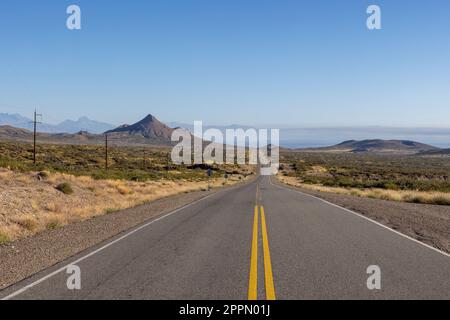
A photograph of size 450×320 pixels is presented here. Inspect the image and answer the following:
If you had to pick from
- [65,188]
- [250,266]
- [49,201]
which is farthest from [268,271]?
[65,188]

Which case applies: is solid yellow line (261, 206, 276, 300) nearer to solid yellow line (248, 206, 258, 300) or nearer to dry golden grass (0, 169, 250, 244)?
solid yellow line (248, 206, 258, 300)

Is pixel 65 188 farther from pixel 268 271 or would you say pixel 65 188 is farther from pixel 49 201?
pixel 268 271

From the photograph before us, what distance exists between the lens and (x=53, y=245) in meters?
11.6

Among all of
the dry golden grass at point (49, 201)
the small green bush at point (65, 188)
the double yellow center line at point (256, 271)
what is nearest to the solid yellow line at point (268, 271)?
the double yellow center line at point (256, 271)

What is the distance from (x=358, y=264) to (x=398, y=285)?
1.53 meters

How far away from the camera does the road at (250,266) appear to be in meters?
6.98

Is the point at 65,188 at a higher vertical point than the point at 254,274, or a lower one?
lower

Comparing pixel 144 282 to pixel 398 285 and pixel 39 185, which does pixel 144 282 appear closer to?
pixel 398 285

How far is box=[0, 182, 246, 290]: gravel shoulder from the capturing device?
8.88m

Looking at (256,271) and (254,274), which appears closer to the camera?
(254,274)

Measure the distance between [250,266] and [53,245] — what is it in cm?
572

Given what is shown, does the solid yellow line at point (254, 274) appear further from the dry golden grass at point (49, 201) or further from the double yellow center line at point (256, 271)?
the dry golden grass at point (49, 201)
